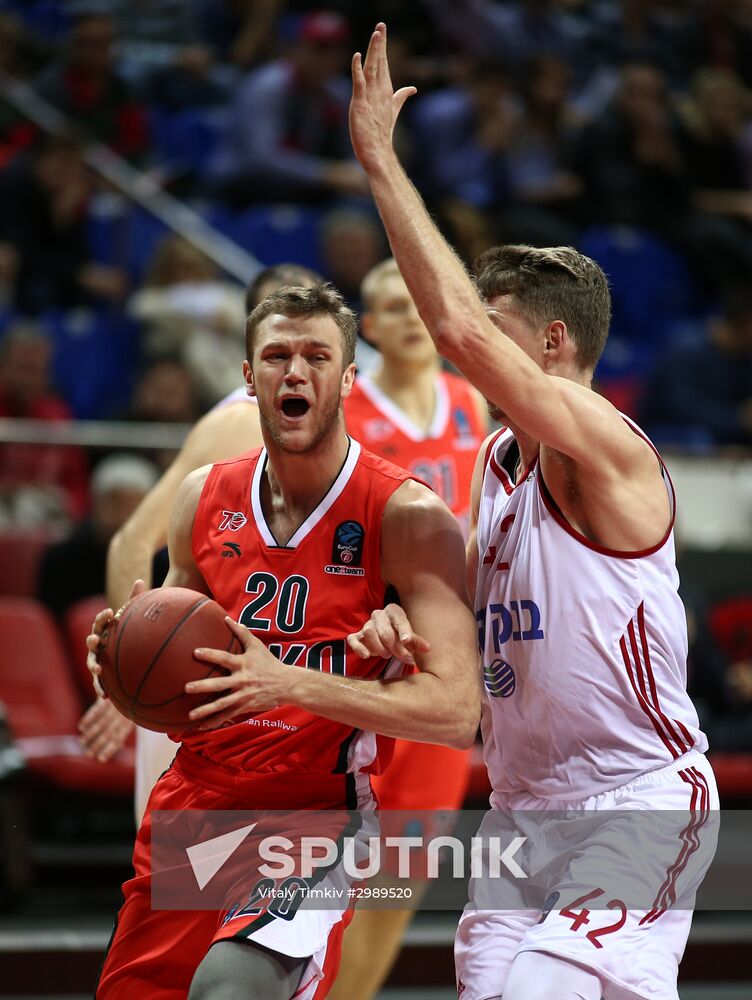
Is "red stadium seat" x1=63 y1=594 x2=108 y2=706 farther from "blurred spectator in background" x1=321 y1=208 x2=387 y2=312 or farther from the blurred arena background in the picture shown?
"blurred spectator in background" x1=321 y1=208 x2=387 y2=312

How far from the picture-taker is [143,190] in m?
9.34

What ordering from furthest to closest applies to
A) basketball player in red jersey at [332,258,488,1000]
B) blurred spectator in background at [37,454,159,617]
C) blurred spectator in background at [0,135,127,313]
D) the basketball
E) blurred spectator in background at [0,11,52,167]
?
1. blurred spectator in background at [0,11,52,167]
2. blurred spectator in background at [0,135,127,313]
3. blurred spectator in background at [37,454,159,617]
4. basketball player in red jersey at [332,258,488,1000]
5. the basketball

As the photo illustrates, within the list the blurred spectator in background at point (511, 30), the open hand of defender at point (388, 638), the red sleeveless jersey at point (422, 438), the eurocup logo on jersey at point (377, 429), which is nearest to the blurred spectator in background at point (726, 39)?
the blurred spectator in background at point (511, 30)

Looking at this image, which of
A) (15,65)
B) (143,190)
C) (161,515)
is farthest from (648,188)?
(161,515)

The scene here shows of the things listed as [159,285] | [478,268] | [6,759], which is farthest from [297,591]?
[159,285]

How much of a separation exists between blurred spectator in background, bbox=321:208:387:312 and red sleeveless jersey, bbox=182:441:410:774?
5.64 metres

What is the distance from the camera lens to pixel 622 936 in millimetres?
2912

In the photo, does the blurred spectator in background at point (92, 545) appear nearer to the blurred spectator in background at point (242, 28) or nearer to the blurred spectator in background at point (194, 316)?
the blurred spectator in background at point (194, 316)

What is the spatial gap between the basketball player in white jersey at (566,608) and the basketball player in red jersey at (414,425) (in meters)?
1.41

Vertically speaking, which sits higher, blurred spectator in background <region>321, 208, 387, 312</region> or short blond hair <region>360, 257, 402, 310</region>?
blurred spectator in background <region>321, 208, 387, 312</region>

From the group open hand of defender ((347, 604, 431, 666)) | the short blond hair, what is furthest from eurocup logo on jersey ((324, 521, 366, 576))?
the short blond hair

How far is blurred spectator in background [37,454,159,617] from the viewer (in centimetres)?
698

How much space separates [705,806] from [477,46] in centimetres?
929

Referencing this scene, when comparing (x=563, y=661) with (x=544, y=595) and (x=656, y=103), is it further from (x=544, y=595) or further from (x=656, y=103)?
(x=656, y=103)
